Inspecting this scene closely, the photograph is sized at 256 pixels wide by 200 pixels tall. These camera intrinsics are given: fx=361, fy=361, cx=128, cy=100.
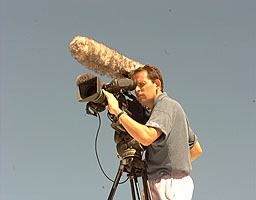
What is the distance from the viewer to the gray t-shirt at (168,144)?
2.19 metres

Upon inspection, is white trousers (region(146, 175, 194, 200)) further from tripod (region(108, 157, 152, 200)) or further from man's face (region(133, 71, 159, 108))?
man's face (region(133, 71, 159, 108))

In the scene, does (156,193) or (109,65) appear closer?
(156,193)

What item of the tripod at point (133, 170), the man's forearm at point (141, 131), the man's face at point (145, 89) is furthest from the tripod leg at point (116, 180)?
the man's face at point (145, 89)

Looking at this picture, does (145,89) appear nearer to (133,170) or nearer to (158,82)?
(158,82)

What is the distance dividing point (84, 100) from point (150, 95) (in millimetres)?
453

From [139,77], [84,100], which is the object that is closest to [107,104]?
[84,100]

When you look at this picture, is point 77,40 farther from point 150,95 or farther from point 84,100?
point 150,95

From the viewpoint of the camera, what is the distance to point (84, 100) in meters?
2.28

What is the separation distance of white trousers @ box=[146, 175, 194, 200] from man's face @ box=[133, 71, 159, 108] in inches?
21.0

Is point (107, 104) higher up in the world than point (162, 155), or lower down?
higher up

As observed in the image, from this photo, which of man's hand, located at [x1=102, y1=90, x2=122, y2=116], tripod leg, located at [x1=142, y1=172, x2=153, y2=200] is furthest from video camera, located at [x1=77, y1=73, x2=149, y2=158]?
tripod leg, located at [x1=142, y1=172, x2=153, y2=200]

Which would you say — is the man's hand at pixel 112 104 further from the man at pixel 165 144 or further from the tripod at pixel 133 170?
the tripod at pixel 133 170

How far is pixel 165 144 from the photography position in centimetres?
222

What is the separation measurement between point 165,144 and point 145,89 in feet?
1.36
